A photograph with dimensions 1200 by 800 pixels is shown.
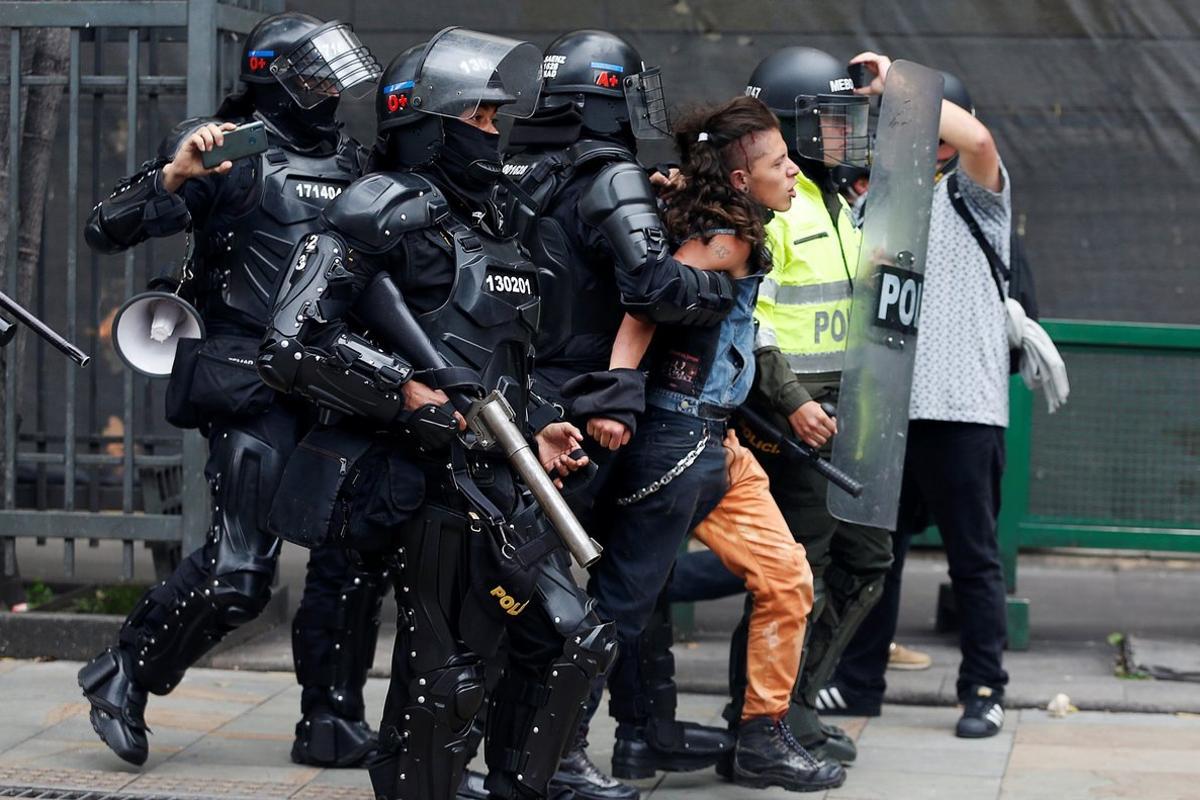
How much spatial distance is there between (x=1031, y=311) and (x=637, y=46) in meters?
2.37

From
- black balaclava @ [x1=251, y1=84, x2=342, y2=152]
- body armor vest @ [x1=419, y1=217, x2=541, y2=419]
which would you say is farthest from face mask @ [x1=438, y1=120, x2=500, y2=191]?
black balaclava @ [x1=251, y1=84, x2=342, y2=152]

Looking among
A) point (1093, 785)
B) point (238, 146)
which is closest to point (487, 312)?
point (238, 146)

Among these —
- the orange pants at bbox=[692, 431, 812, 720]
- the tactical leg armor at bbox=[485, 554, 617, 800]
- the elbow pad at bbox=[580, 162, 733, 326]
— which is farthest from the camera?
the orange pants at bbox=[692, 431, 812, 720]

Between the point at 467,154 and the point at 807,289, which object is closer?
the point at 467,154

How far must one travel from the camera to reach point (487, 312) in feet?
13.5

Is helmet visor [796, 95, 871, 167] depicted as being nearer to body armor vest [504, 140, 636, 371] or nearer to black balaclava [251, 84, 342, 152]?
body armor vest [504, 140, 636, 371]

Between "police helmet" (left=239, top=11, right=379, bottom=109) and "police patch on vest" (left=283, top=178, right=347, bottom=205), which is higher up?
"police helmet" (left=239, top=11, right=379, bottom=109)

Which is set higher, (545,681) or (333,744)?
(545,681)

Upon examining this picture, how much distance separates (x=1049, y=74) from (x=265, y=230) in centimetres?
382

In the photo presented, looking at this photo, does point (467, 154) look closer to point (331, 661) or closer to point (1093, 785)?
point (331, 661)

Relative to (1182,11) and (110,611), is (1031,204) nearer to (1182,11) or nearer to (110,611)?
(1182,11)

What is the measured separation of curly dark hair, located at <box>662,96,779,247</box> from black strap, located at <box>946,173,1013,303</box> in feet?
2.97

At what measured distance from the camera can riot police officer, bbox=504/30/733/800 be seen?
4.52 meters

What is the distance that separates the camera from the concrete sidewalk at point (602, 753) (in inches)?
198
